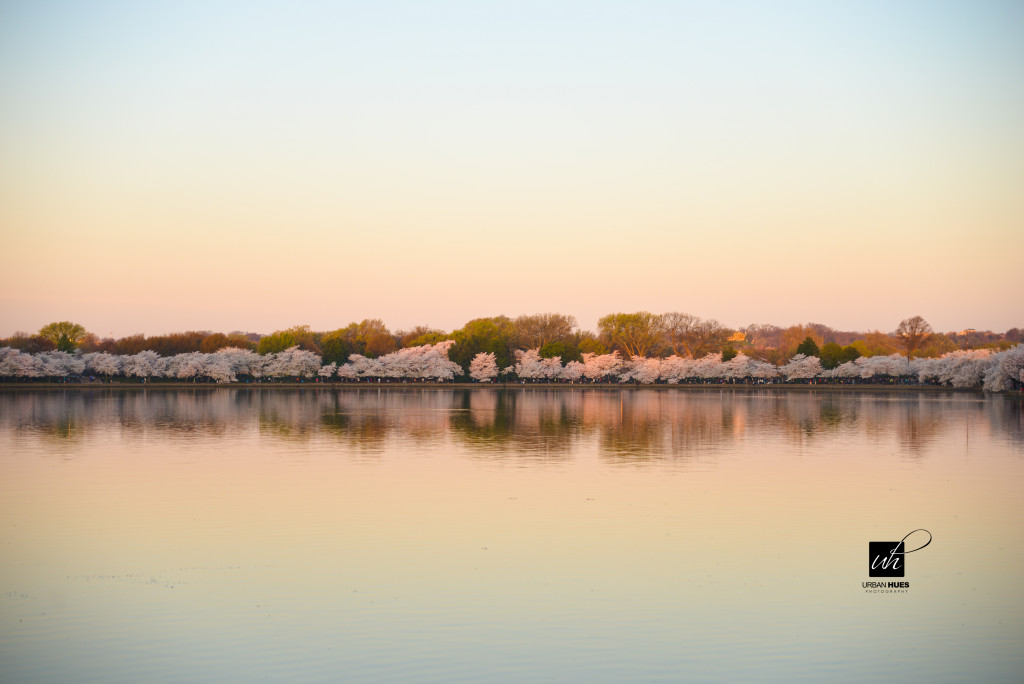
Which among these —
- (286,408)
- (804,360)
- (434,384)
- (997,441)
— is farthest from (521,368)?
(997,441)

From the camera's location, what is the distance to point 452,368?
129375 mm

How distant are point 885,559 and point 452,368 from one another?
115 m

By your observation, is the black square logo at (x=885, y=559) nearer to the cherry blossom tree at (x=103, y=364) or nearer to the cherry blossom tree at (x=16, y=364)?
the cherry blossom tree at (x=16, y=364)

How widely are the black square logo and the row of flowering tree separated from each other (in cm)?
10214

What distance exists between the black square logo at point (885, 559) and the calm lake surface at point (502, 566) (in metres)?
0.30

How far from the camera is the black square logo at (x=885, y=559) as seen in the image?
49.2 ft

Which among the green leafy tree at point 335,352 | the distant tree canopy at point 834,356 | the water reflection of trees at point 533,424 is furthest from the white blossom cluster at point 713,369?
the water reflection of trees at point 533,424

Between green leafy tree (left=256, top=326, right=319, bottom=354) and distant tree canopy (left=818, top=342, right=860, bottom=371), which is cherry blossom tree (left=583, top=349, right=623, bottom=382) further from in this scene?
green leafy tree (left=256, top=326, right=319, bottom=354)

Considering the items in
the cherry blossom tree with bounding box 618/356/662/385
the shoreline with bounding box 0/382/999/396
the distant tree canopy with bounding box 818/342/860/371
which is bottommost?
the shoreline with bounding box 0/382/999/396

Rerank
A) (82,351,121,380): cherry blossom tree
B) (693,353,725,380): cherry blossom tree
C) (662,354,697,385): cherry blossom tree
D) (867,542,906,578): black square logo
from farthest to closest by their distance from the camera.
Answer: (662,354,697,385): cherry blossom tree, (693,353,725,380): cherry blossom tree, (82,351,121,380): cherry blossom tree, (867,542,906,578): black square logo

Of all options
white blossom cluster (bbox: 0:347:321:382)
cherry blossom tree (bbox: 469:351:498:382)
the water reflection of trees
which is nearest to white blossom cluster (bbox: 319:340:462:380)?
cherry blossom tree (bbox: 469:351:498:382)

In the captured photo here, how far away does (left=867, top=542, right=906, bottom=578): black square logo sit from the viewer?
1500 centimetres

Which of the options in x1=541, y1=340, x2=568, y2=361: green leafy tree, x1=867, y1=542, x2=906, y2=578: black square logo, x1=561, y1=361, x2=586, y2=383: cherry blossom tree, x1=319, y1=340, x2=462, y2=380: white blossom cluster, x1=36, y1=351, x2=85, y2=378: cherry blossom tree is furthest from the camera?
x1=541, y1=340, x2=568, y2=361: green leafy tree

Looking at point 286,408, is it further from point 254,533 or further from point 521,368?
point 521,368
